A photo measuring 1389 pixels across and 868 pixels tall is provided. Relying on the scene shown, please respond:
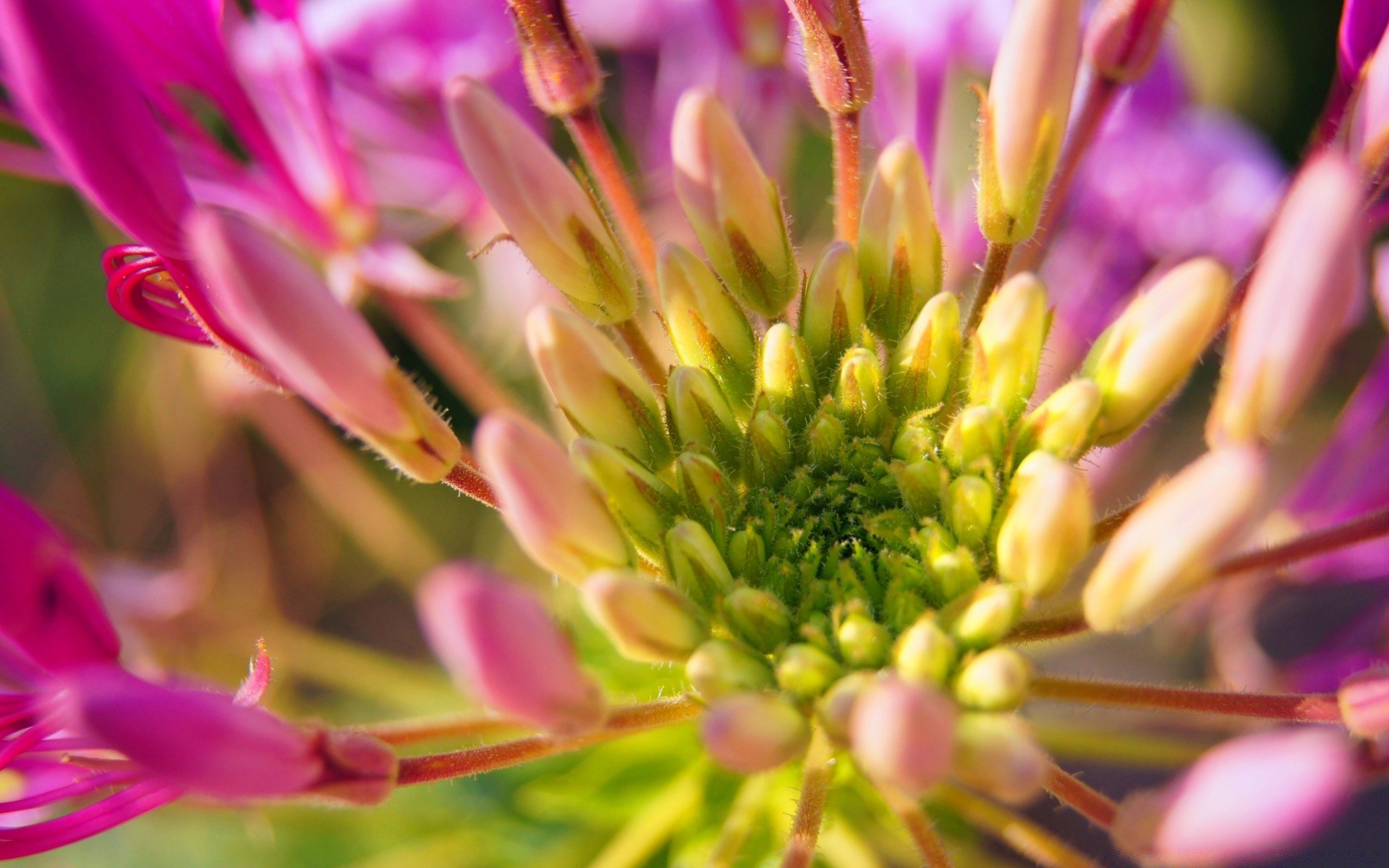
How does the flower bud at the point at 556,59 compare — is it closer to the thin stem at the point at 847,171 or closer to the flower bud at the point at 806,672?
the thin stem at the point at 847,171

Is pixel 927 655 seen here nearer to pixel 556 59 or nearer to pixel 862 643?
pixel 862 643

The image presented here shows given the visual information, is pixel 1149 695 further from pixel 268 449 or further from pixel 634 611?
pixel 268 449

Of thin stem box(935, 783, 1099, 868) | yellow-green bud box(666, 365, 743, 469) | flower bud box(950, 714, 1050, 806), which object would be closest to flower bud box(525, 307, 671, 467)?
yellow-green bud box(666, 365, 743, 469)

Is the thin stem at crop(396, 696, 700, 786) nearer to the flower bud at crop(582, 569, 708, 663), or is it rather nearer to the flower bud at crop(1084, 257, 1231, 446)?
the flower bud at crop(582, 569, 708, 663)

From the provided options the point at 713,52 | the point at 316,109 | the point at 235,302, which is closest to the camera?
the point at 235,302

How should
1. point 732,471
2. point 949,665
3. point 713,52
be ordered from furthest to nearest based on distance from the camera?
point 713,52
point 732,471
point 949,665

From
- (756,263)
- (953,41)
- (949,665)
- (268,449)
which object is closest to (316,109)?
(756,263)

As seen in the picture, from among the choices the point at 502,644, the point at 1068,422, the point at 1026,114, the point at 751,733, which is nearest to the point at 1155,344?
the point at 1068,422
